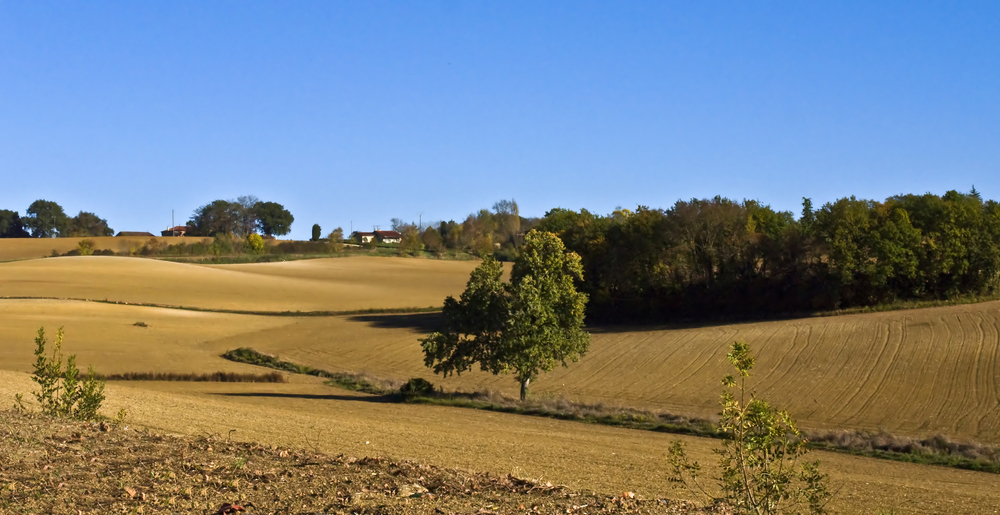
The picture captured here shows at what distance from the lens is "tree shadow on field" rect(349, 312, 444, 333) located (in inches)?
2124

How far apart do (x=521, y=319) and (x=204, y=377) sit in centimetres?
1375

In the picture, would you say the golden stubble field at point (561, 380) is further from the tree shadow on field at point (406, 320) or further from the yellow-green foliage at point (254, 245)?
the yellow-green foliage at point (254, 245)

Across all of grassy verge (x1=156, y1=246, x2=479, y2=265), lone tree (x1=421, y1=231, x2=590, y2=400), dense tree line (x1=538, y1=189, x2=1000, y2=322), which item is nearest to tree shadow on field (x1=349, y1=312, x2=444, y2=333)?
dense tree line (x1=538, y1=189, x2=1000, y2=322)

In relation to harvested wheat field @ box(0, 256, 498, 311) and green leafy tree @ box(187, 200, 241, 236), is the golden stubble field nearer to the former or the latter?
harvested wheat field @ box(0, 256, 498, 311)

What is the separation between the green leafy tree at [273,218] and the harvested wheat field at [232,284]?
315 ft

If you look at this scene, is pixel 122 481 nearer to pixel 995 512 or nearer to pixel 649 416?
pixel 995 512

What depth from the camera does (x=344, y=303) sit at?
70375 mm

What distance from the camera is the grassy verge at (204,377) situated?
105ft

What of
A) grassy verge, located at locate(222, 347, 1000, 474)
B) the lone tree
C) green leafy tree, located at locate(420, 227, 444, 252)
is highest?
green leafy tree, located at locate(420, 227, 444, 252)

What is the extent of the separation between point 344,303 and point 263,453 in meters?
59.9

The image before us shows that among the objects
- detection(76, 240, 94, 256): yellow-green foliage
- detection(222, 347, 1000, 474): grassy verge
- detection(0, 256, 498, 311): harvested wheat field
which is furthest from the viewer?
detection(76, 240, 94, 256): yellow-green foliage

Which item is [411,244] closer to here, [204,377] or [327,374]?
[327,374]

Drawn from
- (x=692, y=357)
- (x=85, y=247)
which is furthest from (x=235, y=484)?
(x=85, y=247)

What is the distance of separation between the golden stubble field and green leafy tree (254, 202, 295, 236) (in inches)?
4746
